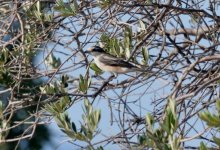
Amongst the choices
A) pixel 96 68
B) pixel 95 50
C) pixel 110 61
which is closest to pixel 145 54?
pixel 96 68

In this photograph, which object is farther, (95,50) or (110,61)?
(110,61)

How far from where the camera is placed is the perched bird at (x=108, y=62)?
4.99 m

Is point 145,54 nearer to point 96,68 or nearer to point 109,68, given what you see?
point 96,68

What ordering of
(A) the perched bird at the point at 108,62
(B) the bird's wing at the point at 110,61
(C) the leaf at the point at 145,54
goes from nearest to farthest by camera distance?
(C) the leaf at the point at 145,54 < (A) the perched bird at the point at 108,62 < (B) the bird's wing at the point at 110,61

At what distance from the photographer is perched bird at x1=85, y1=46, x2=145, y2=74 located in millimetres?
4990

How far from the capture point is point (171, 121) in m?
2.91

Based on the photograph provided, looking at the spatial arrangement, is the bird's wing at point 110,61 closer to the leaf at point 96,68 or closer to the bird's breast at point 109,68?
the bird's breast at point 109,68

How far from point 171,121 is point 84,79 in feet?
3.88

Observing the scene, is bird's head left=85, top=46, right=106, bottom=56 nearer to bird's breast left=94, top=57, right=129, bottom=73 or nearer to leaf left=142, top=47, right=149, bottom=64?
bird's breast left=94, top=57, right=129, bottom=73

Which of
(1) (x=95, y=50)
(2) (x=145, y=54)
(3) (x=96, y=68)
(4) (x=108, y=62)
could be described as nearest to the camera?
(2) (x=145, y=54)

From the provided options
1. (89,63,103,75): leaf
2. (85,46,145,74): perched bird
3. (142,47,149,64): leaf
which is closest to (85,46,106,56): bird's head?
(85,46,145,74): perched bird

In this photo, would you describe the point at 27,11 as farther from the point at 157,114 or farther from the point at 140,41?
the point at 157,114

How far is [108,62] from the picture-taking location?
5734 millimetres

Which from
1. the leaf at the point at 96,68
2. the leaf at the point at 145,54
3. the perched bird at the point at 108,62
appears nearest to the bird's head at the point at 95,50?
the perched bird at the point at 108,62
